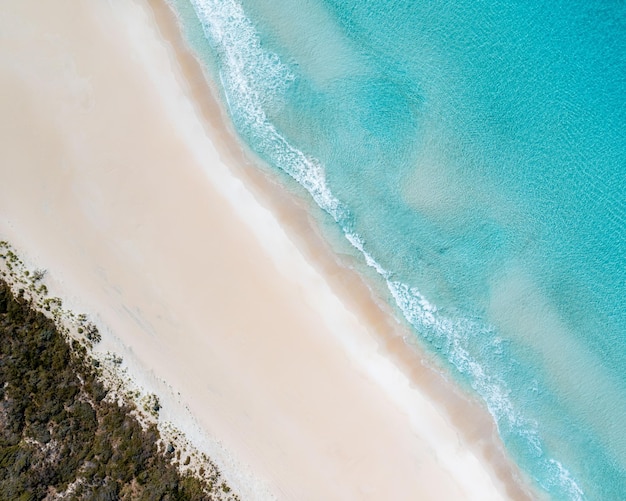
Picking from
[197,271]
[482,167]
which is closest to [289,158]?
[197,271]

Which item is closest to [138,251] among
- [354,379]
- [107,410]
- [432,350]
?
[107,410]

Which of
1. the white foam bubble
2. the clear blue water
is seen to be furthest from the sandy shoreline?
the clear blue water

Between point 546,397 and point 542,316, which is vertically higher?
point 542,316

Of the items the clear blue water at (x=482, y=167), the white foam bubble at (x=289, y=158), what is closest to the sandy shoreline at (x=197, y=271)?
the white foam bubble at (x=289, y=158)

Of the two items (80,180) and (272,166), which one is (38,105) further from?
(272,166)

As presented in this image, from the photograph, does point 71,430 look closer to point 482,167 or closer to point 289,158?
point 289,158

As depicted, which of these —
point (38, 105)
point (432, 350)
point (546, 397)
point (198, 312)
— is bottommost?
point (198, 312)
